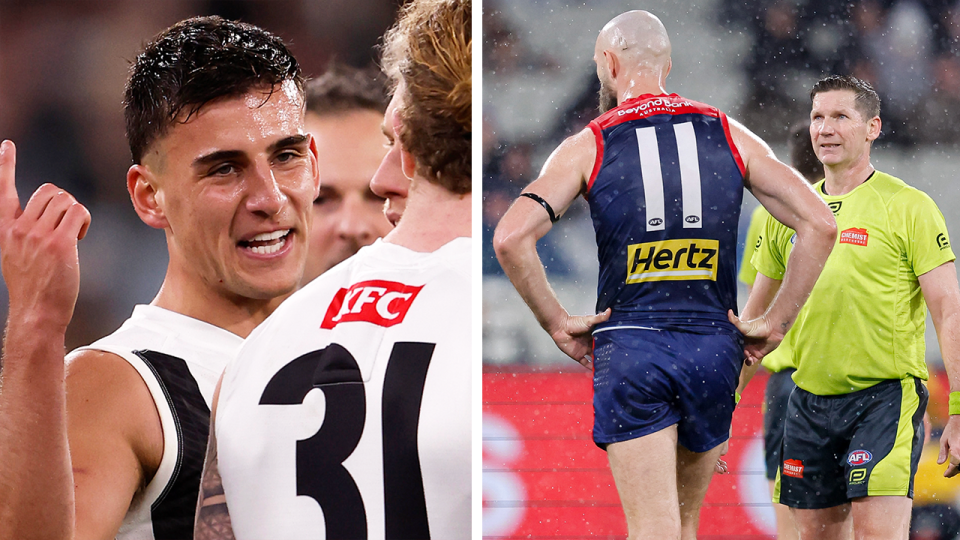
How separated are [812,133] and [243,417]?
5.17 feet

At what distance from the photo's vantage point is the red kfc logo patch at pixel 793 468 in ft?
7.61

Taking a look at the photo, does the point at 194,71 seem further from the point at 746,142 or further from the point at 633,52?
the point at 746,142

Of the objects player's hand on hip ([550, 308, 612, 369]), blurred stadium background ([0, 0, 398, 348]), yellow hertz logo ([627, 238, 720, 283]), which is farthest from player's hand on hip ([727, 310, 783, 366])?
blurred stadium background ([0, 0, 398, 348])

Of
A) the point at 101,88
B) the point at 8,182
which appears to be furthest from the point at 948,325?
the point at 8,182

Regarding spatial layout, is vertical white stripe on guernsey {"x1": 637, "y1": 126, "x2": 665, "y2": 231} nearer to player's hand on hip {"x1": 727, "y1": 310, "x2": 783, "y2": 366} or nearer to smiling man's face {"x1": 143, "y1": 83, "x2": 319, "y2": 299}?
player's hand on hip {"x1": 727, "y1": 310, "x2": 783, "y2": 366}

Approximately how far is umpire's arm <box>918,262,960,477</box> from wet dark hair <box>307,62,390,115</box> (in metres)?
1.47

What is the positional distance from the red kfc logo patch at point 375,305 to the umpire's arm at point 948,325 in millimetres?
1322

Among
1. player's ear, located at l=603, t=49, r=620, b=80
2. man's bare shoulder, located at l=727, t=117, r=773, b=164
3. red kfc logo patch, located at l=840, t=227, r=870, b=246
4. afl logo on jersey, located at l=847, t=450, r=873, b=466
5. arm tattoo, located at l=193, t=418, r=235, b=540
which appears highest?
player's ear, located at l=603, t=49, r=620, b=80

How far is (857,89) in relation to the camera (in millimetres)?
2326

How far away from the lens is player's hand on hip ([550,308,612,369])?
2182 mm

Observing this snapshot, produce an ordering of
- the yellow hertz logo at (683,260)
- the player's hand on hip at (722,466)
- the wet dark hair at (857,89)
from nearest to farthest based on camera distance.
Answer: the yellow hertz logo at (683,260)
the player's hand on hip at (722,466)
the wet dark hair at (857,89)

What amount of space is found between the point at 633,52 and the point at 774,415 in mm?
992

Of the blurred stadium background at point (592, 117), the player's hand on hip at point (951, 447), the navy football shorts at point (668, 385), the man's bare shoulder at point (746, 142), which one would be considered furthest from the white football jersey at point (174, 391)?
the player's hand on hip at point (951, 447)

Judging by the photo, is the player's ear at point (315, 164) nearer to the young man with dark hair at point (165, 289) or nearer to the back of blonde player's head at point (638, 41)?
the young man with dark hair at point (165, 289)
